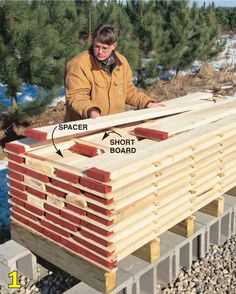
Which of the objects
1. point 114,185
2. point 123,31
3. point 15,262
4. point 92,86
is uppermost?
point 123,31

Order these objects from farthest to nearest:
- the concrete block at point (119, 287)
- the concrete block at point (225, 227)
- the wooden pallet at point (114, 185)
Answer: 1. the concrete block at point (225, 227)
2. the concrete block at point (119, 287)
3. the wooden pallet at point (114, 185)

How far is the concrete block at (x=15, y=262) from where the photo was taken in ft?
13.3

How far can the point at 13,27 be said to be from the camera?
23.1ft

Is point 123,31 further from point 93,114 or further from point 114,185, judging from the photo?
point 114,185

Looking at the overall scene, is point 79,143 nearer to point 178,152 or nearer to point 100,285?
point 178,152

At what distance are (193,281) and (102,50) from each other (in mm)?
2553

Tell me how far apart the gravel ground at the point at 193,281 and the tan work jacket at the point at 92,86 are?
170cm

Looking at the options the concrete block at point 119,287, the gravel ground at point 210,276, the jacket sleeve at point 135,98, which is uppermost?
the jacket sleeve at point 135,98

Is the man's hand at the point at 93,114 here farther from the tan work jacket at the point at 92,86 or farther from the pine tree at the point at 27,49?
the pine tree at the point at 27,49

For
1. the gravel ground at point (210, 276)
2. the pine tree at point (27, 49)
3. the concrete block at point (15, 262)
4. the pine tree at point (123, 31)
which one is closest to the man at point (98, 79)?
the concrete block at point (15, 262)

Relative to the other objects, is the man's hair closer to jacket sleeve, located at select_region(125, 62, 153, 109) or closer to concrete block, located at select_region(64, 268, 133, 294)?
jacket sleeve, located at select_region(125, 62, 153, 109)

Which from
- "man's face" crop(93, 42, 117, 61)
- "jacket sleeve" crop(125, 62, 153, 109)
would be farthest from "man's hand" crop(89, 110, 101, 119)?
"jacket sleeve" crop(125, 62, 153, 109)

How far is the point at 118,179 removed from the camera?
3213mm

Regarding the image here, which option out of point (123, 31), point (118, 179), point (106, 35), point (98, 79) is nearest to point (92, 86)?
point (98, 79)
